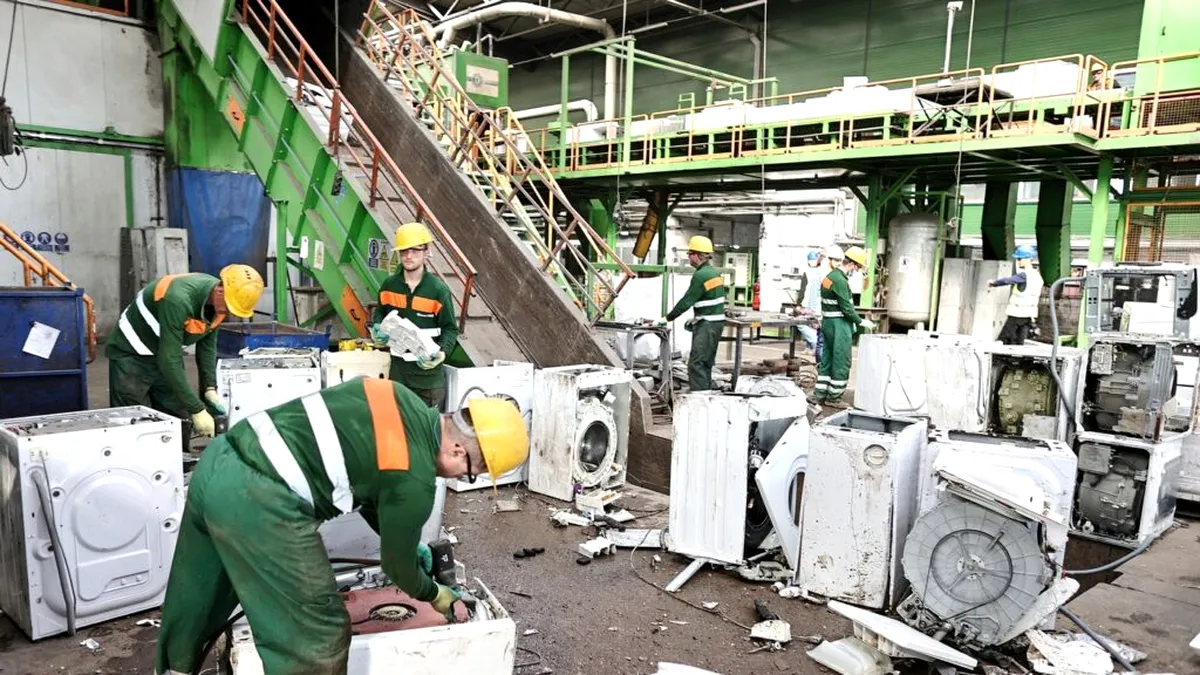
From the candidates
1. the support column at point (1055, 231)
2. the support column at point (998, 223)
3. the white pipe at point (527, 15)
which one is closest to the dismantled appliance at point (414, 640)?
the support column at point (1055, 231)

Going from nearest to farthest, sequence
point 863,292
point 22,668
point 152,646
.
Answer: point 22,668 → point 152,646 → point 863,292

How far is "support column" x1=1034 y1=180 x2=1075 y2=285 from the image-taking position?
13.1 m

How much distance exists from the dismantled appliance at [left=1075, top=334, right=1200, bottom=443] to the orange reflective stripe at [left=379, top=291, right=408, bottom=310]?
490 cm

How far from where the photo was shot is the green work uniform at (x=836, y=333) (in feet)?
27.5

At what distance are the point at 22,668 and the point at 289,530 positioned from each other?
2016 mm

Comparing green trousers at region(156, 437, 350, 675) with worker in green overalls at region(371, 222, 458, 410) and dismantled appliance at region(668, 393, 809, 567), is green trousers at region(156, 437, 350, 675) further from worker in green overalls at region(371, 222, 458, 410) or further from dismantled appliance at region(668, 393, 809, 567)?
worker in green overalls at region(371, 222, 458, 410)

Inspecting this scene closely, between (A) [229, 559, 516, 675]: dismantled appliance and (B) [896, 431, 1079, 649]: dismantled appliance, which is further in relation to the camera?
(B) [896, 431, 1079, 649]: dismantled appliance

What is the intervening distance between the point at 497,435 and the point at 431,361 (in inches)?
126

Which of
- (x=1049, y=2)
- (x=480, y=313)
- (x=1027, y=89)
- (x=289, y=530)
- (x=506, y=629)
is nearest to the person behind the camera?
(x=289, y=530)

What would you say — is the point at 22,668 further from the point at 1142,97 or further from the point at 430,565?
the point at 1142,97

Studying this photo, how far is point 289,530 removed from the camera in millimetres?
2230

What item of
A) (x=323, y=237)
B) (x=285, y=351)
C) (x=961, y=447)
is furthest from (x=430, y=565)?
(x=323, y=237)

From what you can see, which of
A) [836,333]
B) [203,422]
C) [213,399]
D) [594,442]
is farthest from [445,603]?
[836,333]

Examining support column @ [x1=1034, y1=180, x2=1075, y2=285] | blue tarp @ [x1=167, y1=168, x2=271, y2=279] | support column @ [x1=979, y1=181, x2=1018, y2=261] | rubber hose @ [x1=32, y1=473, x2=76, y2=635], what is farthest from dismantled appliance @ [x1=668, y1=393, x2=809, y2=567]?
support column @ [x1=979, y1=181, x2=1018, y2=261]
